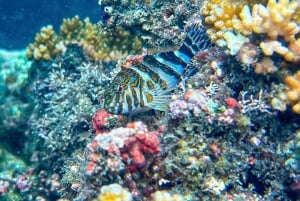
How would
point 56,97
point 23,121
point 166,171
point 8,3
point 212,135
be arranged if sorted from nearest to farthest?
point 166,171 < point 212,135 < point 56,97 < point 23,121 < point 8,3

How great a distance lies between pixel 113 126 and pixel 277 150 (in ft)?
6.49

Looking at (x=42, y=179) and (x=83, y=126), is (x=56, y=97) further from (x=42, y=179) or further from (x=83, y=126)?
(x=42, y=179)

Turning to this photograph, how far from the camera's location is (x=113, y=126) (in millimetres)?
4285

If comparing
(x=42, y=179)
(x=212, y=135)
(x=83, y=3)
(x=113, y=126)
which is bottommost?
(x=42, y=179)

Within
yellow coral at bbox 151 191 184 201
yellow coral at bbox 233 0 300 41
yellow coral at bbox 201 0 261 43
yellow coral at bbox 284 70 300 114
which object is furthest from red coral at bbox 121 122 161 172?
yellow coral at bbox 201 0 261 43

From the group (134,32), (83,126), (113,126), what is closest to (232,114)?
(113,126)

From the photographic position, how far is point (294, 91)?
3635mm

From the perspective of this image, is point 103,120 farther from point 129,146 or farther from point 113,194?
point 113,194

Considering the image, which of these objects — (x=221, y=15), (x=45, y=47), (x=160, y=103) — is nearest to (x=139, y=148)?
(x=160, y=103)

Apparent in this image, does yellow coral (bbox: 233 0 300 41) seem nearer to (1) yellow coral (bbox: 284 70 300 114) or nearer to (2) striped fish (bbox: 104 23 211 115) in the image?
(1) yellow coral (bbox: 284 70 300 114)

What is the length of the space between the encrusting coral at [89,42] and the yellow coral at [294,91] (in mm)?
3661

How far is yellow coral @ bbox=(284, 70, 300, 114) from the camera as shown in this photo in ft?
11.9

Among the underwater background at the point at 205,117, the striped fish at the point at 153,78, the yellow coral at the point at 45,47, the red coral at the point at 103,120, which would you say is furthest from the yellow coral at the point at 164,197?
the yellow coral at the point at 45,47

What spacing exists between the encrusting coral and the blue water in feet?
23.1
